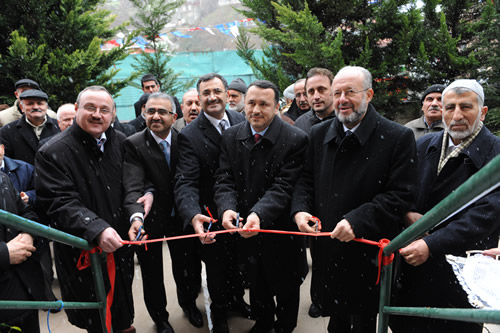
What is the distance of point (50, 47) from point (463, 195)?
8.51 metres

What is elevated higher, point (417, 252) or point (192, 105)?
point (192, 105)

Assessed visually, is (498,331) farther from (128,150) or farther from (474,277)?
(128,150)

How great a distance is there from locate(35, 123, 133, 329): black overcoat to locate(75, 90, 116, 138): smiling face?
0.20ft

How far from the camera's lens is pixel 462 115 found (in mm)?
2365

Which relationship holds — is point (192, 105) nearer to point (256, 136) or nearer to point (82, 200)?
point (256, 136)

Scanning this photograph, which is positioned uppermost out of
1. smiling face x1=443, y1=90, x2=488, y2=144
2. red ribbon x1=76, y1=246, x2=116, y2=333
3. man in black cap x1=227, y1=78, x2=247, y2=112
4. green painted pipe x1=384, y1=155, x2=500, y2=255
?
man in black cap x1=227, y1=78, x2=247, y2=112

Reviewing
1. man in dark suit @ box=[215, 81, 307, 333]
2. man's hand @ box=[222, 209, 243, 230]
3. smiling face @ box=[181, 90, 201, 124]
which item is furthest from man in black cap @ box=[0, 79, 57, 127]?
man's hand @ box=[222, 209, 243, 230]

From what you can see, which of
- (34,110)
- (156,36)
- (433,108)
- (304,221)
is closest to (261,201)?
(304,221)

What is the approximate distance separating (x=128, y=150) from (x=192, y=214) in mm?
860

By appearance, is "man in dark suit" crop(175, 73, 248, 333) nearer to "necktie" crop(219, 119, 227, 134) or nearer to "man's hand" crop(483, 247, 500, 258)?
"necktie" crop(219, 119, 227, 134)

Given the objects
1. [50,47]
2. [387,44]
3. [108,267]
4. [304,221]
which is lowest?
[108,267]

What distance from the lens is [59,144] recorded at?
274 centimetres

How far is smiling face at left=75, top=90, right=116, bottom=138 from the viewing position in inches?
110

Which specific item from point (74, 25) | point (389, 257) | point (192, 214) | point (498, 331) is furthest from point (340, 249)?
point (74, 25)
